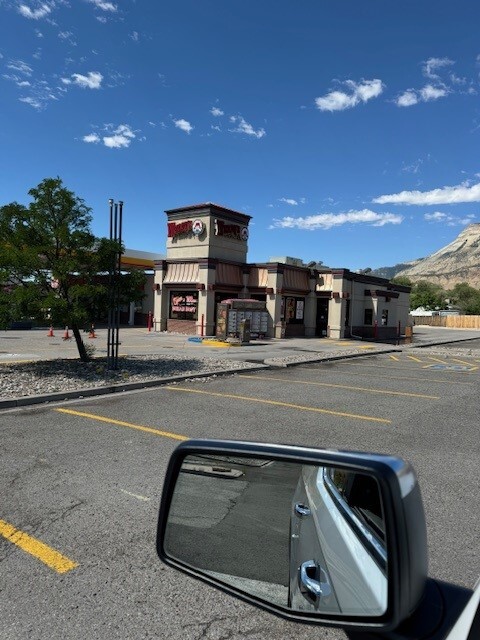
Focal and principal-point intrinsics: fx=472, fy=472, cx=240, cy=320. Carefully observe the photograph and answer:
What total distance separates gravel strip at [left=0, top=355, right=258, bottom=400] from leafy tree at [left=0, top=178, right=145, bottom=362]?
3.99 ft

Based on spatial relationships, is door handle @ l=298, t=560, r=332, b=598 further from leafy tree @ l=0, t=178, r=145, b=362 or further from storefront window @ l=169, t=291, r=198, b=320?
storefront window @ l=169, t=291, r=198, b=320

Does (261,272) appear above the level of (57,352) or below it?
above

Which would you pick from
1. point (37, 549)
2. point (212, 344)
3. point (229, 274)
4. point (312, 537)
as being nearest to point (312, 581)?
point (312, 537)

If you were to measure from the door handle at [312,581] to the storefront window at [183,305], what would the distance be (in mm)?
27104

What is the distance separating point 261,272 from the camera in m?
29.7

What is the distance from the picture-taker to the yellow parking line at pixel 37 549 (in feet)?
10.5

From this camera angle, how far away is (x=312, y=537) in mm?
1753

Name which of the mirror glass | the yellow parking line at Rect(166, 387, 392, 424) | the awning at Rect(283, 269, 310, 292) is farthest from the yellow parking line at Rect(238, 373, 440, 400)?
the awning at Rect(283, 269, 310, 292)

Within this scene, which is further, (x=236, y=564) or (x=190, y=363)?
(x=190, y=363)

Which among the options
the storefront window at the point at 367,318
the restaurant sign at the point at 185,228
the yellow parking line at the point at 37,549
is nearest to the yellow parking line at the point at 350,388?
the yellow parking line at the point at 37,549

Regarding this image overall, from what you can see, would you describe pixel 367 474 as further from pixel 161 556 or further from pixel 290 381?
pixel 290 381

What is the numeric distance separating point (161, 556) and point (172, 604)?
108 centimetres

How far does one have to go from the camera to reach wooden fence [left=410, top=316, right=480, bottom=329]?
226ft

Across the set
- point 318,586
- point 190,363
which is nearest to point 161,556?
point 318,586
